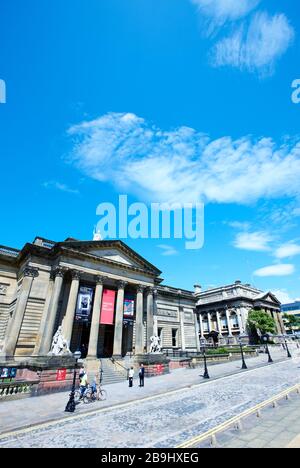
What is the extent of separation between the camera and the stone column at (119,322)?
26406 mm

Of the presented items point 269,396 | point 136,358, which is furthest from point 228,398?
point 136,358

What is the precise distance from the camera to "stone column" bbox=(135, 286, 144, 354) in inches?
1114

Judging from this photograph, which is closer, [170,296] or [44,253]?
[44,253]

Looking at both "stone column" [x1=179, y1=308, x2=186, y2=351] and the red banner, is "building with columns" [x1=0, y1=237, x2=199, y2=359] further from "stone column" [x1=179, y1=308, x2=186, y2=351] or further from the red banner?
"stone column" [x1=179, y1=308, x2=186, y2=351]

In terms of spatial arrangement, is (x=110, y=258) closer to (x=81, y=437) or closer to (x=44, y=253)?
(x=44, y=253)

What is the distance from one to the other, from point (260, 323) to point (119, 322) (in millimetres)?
39506

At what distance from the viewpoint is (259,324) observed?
53844 millimetres

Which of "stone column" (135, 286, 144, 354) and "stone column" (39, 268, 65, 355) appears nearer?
"stone column" (39, 268, 65, 355)

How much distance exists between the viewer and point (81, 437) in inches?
324

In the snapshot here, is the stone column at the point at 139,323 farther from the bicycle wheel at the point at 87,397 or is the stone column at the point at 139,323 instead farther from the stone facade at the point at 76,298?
the bicycle wheel at the point at 87,397

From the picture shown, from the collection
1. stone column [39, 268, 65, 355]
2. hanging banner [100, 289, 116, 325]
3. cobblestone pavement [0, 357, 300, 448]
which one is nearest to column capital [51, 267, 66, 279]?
stone column [39, 268, 65, 355]

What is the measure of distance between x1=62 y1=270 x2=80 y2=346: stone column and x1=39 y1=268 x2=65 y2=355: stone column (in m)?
1.11
